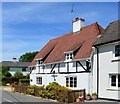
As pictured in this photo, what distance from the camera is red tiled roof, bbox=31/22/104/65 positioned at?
99.6ft

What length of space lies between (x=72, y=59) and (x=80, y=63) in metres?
1.95

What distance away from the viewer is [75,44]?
1330 inches

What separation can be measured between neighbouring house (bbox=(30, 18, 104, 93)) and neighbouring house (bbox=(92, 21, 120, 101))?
1.43m

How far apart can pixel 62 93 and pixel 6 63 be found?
59.1m

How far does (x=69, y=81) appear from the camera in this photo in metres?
31.5

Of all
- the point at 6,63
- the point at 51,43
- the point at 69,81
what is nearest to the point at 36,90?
the point at 69,81

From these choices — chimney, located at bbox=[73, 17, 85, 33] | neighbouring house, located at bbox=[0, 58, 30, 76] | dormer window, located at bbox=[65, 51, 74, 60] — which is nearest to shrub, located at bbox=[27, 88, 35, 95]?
dormer window, located at bbox=[65, 51, 74, 60]

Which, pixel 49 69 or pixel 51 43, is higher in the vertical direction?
pixel 51 43

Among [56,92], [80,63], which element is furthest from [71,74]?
[56,92]

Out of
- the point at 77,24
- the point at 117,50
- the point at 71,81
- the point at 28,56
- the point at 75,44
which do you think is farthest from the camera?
the point at 28,56

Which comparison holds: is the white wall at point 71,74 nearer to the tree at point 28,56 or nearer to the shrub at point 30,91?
the shrub at point 30,91

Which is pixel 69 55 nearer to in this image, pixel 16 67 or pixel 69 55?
pixel 69 55

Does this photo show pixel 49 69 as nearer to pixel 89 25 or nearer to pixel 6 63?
pixel 89 25

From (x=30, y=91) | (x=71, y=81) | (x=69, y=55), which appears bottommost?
(x=30, y=91)
